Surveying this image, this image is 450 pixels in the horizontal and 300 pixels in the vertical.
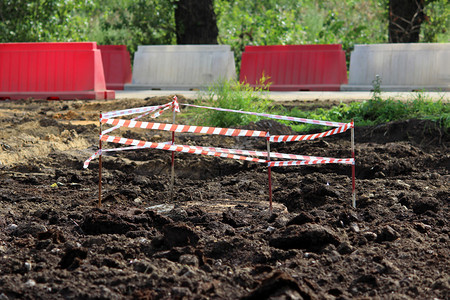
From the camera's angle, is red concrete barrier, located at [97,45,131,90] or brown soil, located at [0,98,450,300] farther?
red concrete barrier, located at [97,45,131,90]

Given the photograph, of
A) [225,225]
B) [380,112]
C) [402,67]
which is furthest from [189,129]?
[402,67]

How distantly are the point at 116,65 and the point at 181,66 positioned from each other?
1906 millimetres

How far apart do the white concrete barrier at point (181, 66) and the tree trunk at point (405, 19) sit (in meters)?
5.25

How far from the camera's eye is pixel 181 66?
17062 mm

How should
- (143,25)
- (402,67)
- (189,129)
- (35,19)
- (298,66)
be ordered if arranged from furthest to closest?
1. (143,25)
2. (35,19)
3. (298,66)
4. (402,67)
5. (189,129)

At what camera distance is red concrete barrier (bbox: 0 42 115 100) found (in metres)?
14.4

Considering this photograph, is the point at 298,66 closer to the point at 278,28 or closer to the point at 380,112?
the point at 278,28

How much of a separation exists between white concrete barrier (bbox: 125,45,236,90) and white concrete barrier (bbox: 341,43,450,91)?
3008mm

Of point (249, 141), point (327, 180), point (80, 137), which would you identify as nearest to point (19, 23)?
point (80, 137)

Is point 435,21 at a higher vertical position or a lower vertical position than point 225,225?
higher

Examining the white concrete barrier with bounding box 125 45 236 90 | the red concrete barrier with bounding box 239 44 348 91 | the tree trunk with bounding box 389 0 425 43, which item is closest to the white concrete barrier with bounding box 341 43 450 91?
the red concrete barrier with bounding box 239 44 348 91

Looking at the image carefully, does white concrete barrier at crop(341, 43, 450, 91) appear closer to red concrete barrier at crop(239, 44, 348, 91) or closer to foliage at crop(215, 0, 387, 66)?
red concrete barrier at crop(239, 44, 348, 91)

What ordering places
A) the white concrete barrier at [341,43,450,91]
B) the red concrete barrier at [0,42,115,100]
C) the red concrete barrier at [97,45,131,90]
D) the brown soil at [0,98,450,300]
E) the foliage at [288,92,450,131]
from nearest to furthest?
the brown soil at [0,98,450,300] < the foliage at [288,92,450,131] < the red concrete barrier at [0,42,115,100] < the white concrete barrier at [341,43,450,91] < the red concrete barrier at [97,45,131,90]

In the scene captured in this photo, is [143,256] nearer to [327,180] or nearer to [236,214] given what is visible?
[236,214]
